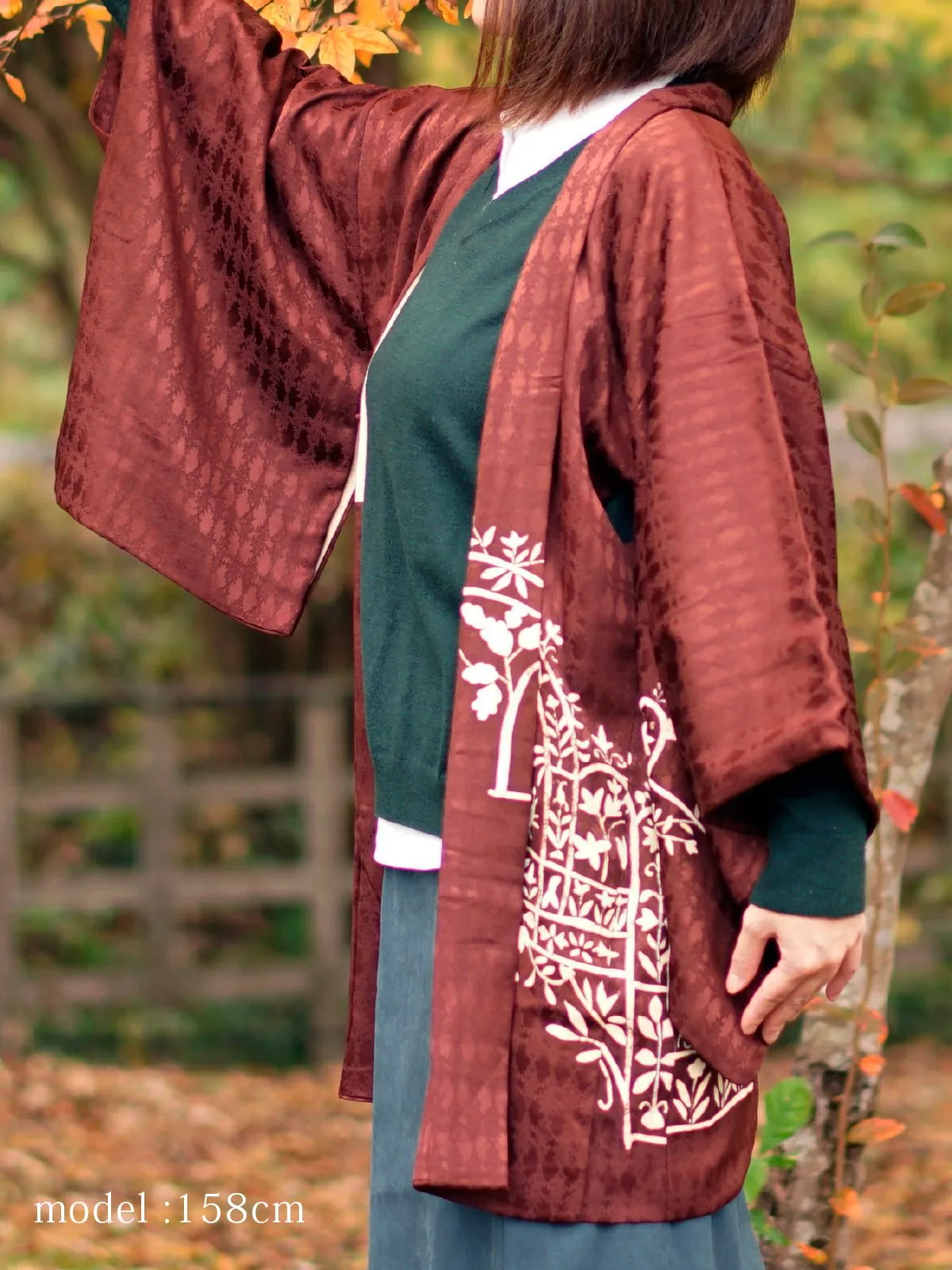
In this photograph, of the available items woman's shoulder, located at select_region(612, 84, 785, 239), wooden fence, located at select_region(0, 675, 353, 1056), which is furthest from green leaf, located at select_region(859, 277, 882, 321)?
wooden fence, located at select_region(0, 675, 353, 1056)

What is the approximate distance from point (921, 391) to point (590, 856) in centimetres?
117

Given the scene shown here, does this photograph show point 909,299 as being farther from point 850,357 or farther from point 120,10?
point 120,10

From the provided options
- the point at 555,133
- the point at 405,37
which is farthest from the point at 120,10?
Answer: the point at 555,133

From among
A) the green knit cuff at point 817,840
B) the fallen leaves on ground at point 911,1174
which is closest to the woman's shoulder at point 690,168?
the green knit cuff at point 817,840

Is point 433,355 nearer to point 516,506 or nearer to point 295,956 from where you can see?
point 516,506

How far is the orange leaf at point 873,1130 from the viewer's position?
6.82 feet

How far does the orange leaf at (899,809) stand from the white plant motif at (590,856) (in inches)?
36.7

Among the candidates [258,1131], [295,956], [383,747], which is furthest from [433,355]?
[295,956]

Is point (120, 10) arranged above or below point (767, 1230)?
above

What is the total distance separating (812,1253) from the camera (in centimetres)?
213

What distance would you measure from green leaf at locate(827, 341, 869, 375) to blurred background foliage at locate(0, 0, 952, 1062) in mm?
2332

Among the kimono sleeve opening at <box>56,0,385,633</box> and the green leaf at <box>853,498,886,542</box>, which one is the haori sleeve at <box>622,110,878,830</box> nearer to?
the kimono sleeve opening at <box>56,0,385,633</box>

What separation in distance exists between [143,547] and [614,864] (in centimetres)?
67

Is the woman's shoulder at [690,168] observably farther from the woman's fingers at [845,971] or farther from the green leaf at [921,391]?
the green leaf at [921,391]
